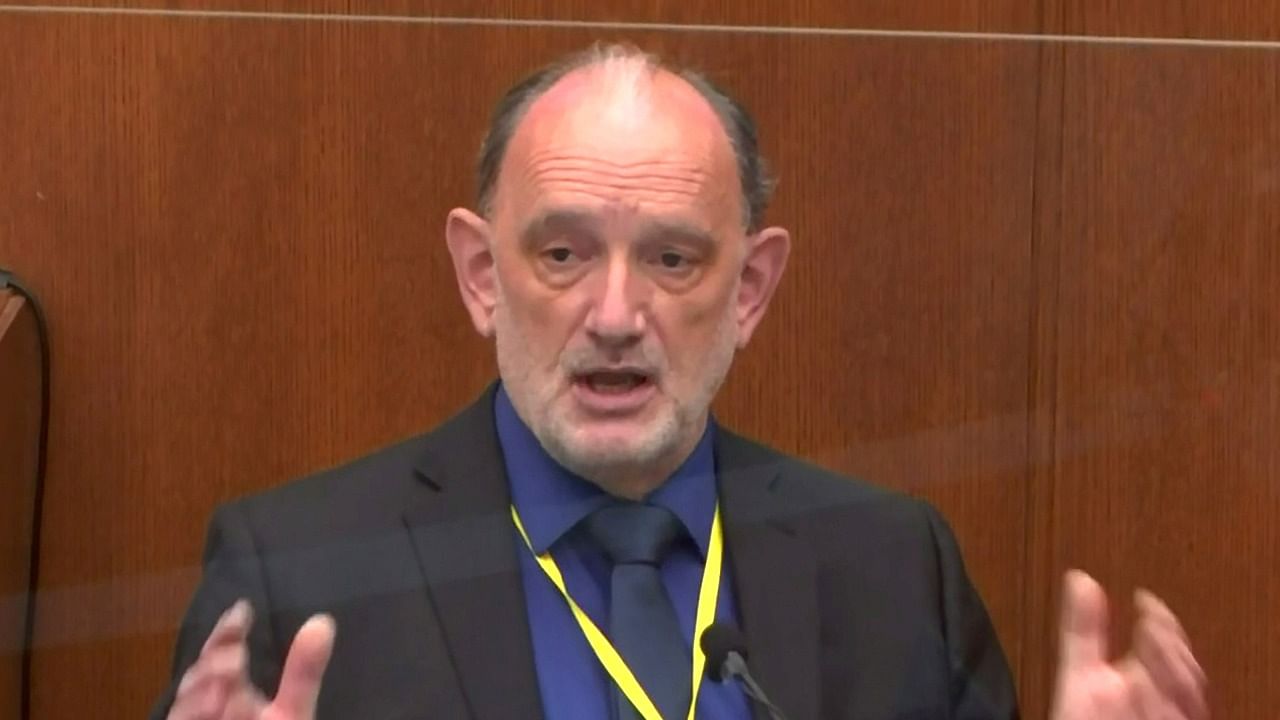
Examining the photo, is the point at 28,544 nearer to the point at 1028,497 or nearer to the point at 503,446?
the point at 503,446

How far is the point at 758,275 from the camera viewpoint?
1.54 meters

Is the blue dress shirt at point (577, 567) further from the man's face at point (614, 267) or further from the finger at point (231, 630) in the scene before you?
the finger at point (231, 630)

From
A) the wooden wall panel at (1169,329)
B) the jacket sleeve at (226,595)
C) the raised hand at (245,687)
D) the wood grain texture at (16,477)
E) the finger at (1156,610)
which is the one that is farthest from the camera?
the wooden wall panel at (1169,329)

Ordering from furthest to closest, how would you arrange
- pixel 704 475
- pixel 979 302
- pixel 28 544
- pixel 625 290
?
pixel 979 302 → pixel 28 544 → pixel 704 475 → pixel 625 290

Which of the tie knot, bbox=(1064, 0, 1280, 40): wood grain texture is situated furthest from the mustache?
bbox=(1064, 0, 1280, 40): wood grain texture

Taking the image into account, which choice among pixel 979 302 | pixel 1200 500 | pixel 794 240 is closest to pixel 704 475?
pixel 794 240

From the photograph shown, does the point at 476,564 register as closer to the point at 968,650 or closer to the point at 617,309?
the point at 617,309

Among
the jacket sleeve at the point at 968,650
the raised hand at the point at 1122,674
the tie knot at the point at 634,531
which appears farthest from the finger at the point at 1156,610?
the tie knot at the point at 634,531

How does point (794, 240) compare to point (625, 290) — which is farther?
point (794, 240)

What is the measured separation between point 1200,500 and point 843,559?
518 mm

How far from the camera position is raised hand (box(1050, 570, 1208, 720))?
119 centimetres

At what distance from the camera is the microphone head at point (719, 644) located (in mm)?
1280

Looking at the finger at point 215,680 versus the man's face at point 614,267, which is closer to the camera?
the finger at point 215,680

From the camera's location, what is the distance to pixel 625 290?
4.56 ft
